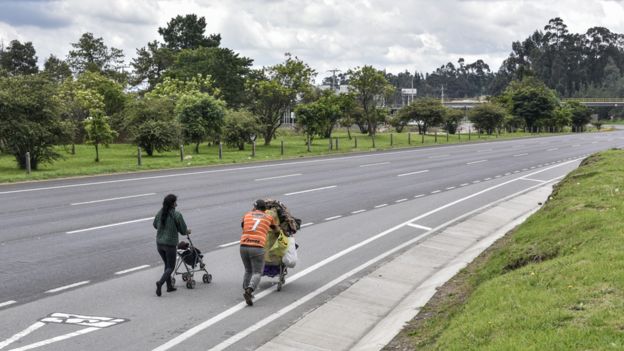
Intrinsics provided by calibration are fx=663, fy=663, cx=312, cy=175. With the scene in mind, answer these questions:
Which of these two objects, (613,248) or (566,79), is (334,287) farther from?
→ (566,79)

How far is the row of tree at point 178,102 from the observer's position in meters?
29.2

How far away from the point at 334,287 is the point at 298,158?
27.8m

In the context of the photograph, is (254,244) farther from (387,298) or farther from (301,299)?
(387,298)

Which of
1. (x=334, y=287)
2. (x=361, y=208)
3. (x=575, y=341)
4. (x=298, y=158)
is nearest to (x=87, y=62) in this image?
(x=298, y=158)

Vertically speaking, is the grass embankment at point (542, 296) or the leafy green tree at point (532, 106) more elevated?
the leafy green tree at point (532, 106)

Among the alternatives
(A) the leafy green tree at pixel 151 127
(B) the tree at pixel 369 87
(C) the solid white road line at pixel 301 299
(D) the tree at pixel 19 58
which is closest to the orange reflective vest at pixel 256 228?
(C) the solid white road line at pixel 301 299

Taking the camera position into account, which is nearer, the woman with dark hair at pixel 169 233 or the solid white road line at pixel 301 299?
the solid white road line at pixel 301 299

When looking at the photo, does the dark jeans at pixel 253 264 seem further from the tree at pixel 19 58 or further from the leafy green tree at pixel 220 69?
the tree at pixel 19 58

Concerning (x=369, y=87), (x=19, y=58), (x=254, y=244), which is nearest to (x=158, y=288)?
(x=254, y=244)

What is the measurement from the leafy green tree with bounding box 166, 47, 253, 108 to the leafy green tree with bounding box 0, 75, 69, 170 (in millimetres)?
34613

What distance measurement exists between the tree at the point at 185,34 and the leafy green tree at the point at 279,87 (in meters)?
39.0

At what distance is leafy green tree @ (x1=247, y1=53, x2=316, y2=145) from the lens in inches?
1965

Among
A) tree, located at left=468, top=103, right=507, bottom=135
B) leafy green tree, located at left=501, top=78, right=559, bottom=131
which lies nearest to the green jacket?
tree, located at left=468, top=103, right=507, bottom=135

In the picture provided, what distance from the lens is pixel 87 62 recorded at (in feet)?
255
